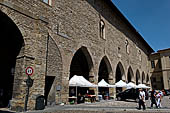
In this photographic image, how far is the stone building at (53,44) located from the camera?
25.2ft

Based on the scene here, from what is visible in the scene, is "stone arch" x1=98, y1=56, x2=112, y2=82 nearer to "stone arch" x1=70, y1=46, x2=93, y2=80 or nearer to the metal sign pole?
"stone arch" x1=70, y1=46, x2=93, y2=80

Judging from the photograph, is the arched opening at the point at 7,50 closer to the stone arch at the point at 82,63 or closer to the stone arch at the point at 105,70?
the stone arch at the point at 82,63

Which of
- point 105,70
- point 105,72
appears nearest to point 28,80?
point 105,72

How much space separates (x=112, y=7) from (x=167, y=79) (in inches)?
796

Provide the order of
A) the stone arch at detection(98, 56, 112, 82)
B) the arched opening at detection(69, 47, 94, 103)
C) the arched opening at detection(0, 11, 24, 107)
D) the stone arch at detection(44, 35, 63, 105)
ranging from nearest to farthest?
the arched opening at detection(0, 11, 24, 107) → the stone arch at detection(44, 35, 63, 105) → the arched opening at detection(69, 47, 94, 103) → the stone arch at detection(98, 56, 112, 82)

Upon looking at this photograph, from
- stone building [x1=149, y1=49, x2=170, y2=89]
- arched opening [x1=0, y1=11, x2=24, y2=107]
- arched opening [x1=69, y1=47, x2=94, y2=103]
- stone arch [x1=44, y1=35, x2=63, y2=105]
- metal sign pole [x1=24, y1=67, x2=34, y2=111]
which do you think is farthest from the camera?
stone building [x1=149, y1=49, x2=170, y2=89]

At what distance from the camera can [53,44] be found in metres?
9.85

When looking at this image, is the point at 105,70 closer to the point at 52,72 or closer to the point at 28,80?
the point at 52,72

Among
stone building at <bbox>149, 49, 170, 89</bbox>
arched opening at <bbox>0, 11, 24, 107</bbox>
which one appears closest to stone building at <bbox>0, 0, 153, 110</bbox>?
arched opening at <bbox>0, 11, 24, 107</bbox>

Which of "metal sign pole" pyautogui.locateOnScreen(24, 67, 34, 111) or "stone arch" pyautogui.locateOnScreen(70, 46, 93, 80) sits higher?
"stone arch" pyautogui.locateOnScreen(70, 46, 93, 80)

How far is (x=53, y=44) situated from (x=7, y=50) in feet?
10.7

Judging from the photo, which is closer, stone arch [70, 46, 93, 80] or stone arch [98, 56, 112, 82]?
stone arch [70, 46, 93, 80]

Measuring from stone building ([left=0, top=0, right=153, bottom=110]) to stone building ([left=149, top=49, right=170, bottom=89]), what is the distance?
1686 cm

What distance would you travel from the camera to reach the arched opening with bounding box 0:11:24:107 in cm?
769
